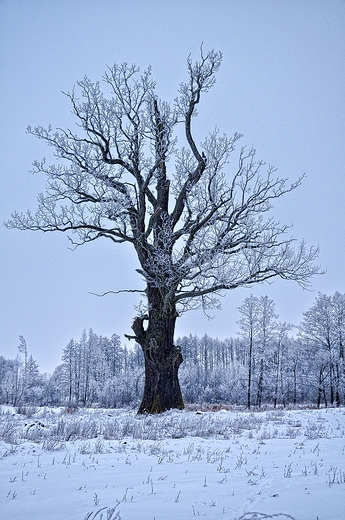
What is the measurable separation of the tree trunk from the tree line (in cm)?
683

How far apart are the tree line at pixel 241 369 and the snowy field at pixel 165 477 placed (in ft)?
40.7

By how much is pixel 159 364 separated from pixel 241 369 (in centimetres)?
4325

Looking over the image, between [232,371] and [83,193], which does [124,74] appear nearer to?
[83,193]

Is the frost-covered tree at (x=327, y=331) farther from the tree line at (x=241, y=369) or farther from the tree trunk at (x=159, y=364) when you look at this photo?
the tree trunk at (x=159, y=364)

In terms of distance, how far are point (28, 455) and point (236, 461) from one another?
249 centimetres

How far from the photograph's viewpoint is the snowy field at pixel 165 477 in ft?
8.02

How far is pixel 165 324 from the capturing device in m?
12.0

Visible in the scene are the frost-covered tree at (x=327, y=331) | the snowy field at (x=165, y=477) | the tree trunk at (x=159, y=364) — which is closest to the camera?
the snowy field at (x=165, y=477)

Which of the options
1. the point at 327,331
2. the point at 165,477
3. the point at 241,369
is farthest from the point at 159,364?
the point at 241,369

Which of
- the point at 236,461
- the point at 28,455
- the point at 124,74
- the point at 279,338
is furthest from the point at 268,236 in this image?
the point at 279,338

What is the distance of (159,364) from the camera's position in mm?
11641

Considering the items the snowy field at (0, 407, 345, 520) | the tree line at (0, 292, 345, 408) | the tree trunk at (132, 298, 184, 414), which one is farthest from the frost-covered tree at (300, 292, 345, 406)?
the snowy field at (0, 407, 345, 520)

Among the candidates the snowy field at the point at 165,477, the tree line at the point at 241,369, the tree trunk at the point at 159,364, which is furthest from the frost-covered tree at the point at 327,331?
the snowy field at the point at 165,477

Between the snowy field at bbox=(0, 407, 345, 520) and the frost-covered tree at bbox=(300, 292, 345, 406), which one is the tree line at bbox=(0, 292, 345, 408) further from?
the snowy field at bbox=(0, 407, 345, 520)
